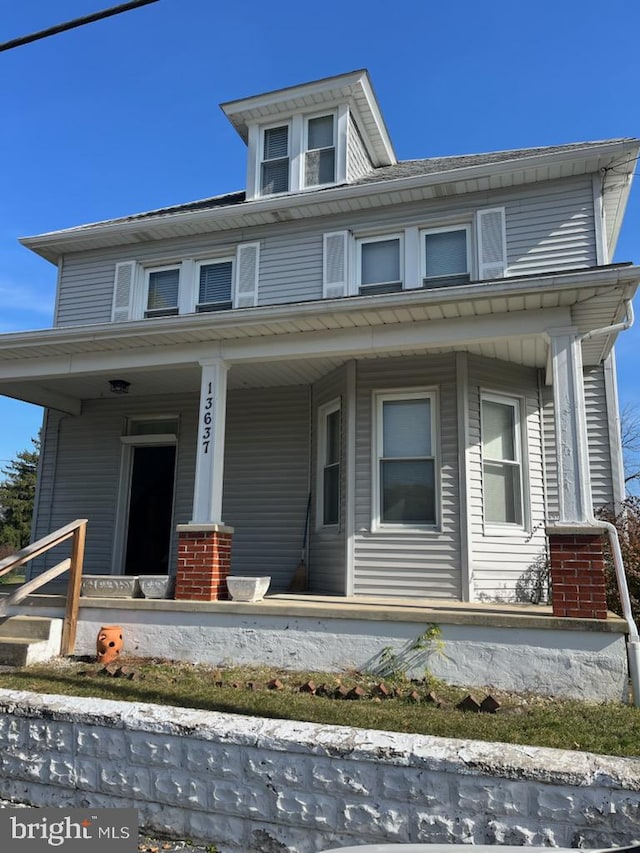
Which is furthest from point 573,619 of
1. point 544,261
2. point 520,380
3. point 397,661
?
point 544,261

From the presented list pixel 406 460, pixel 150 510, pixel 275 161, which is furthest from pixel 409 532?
pixel 275 161

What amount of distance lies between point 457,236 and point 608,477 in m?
3.83

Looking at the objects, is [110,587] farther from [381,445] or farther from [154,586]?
[381,445]

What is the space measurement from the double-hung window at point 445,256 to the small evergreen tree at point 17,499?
26.8 meters

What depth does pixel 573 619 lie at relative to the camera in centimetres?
521

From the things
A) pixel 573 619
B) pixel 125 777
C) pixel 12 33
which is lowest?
pixel 125 777

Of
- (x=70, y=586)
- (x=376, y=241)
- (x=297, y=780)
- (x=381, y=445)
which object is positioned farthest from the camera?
(x=376, y=241)

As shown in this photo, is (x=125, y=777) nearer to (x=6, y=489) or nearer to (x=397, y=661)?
(x=397, y=661)

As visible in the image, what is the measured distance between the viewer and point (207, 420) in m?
6.97

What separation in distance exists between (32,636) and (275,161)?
7.91 meters

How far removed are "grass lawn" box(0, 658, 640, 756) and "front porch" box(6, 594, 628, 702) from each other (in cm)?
14

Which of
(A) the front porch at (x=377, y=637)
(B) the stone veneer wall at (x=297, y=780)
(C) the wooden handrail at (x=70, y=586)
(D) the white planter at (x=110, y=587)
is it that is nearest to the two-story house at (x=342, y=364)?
(A) the front porch at (x=377, y=637)

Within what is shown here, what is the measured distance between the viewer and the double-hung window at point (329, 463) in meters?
8.19

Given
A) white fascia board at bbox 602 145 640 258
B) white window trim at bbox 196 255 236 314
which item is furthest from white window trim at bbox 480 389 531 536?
white window trim at bbox 196 255 236 314
